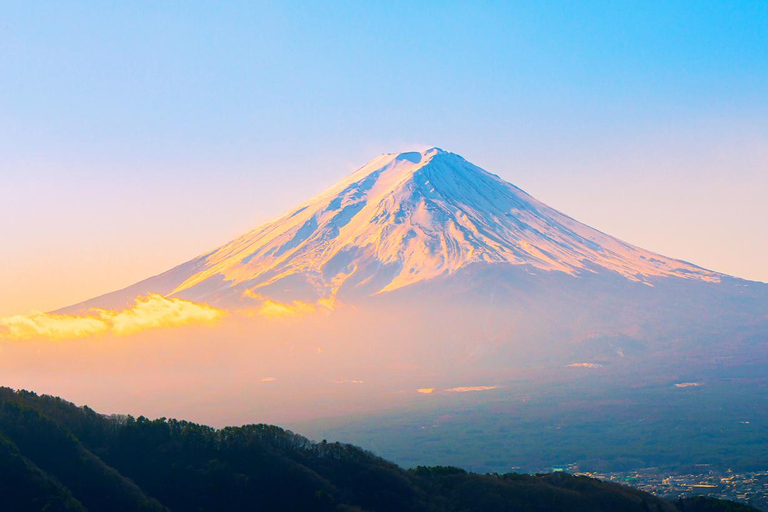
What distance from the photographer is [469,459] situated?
87125 mm

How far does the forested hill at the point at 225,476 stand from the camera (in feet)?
145

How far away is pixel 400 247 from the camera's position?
172 metres

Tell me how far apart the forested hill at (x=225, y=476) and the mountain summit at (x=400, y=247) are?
4164 inches

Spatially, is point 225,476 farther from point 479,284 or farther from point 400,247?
point 400,247

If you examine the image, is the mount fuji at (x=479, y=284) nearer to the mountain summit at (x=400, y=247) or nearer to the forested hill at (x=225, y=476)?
the mountain summit at (x=400, y=247)

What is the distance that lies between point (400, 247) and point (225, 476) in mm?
125095

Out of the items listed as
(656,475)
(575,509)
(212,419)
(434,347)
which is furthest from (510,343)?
(575,509)

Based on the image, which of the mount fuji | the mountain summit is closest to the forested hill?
the mount fuji

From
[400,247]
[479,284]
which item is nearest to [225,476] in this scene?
[479,284]

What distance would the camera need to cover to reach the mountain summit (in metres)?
164

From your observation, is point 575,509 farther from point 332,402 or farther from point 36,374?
point 36,374

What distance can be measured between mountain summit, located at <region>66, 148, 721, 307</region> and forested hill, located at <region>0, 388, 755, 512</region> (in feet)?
347

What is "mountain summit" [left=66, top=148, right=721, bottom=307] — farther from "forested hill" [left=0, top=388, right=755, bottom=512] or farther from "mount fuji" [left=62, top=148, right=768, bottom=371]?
"forested hill" [left=0, top=388, right=755, bottom=512]

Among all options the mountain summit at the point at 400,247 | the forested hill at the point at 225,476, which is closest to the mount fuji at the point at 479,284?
the mountain summit at the point at 400,247
